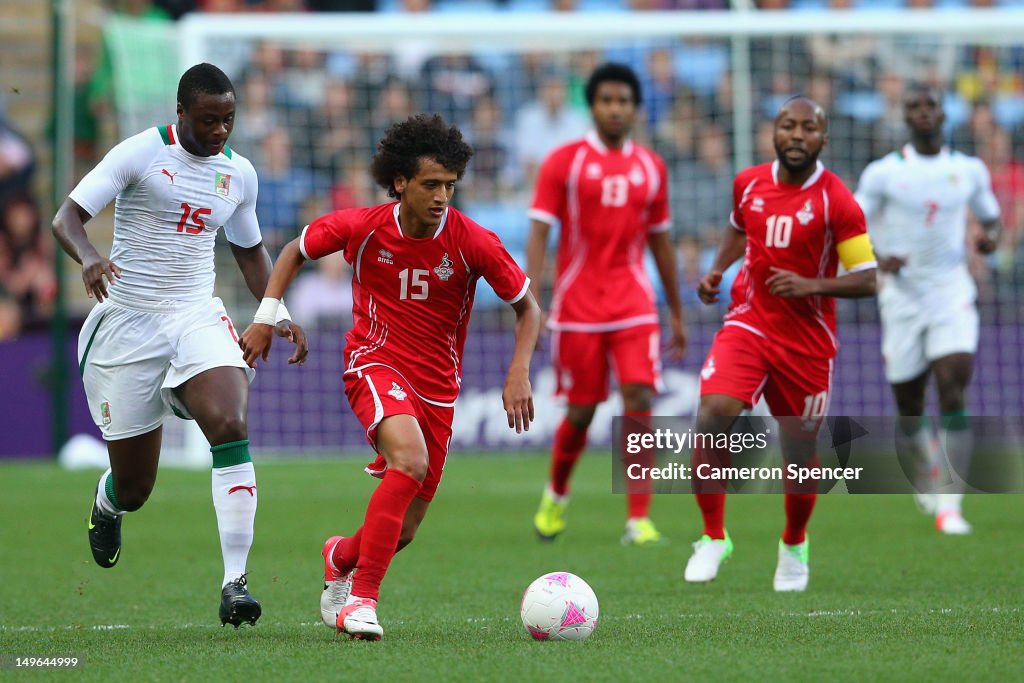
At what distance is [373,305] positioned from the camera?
21.2 feet

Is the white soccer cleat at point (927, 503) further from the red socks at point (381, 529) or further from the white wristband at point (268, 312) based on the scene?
the white wristband at point (268, 312)

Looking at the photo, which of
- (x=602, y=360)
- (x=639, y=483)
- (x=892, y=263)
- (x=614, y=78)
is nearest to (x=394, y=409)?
(x=639, y=483)

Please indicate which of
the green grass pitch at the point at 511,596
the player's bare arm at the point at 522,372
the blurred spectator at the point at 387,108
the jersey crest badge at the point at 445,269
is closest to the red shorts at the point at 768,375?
the green grass pitch at the point at 511,596

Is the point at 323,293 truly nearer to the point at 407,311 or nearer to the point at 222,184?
the point at 222,184

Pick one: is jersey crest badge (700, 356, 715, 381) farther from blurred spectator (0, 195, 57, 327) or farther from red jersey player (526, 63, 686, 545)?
blurred spectator (0, 195, 57, 327)

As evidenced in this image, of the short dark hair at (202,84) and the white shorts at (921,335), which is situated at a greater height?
the short dark hair at (202,84)

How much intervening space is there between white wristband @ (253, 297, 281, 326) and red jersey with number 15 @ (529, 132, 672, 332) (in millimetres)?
4138

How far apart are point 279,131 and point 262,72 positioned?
0.65 meters

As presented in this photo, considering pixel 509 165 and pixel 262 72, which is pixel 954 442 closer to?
pixel 509 165

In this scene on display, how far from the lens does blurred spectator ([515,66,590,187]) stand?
1653 cm

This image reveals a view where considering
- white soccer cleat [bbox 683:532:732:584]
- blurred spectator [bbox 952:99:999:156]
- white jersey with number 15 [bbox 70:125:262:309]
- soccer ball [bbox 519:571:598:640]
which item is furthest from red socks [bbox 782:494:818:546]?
blurred spectator [bbox 952:99:999:156]

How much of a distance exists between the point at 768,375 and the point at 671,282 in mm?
2434

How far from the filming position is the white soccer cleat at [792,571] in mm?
7602

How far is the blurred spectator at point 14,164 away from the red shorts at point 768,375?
11.8 metres
